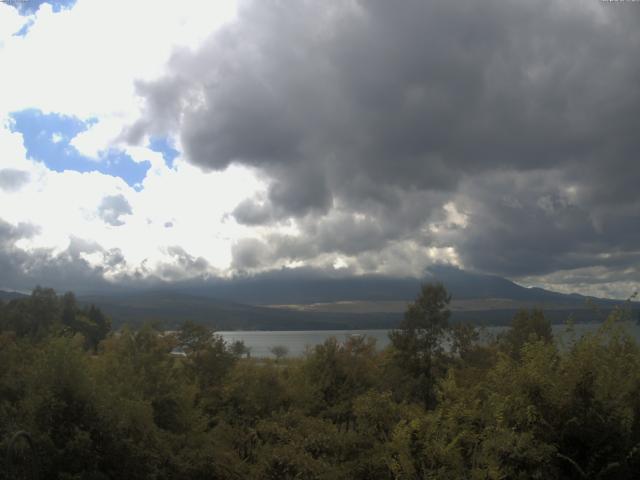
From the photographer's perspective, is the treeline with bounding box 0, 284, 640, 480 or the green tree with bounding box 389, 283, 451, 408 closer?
the treeline with bounding box 0, 284, 640, 480

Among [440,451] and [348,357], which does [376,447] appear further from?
[348,357]

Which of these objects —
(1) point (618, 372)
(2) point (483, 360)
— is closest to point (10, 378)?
(1) point (618, 372)

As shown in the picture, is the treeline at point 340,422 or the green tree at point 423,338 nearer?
the treeline at point 340,422

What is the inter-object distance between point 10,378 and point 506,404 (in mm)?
17665

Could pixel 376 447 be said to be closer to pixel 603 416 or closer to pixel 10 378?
pixel 603 416

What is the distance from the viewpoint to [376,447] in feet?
51.0

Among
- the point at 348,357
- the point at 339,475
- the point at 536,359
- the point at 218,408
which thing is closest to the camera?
the point at 536,359

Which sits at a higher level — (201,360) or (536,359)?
(536,359)

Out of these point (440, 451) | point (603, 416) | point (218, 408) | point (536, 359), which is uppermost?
point (536, 359)

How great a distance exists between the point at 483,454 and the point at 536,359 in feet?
7.19

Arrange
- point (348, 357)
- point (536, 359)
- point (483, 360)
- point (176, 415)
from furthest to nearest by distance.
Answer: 1. point (483, 360)
2. point (348, 357)
3. point (176, 415)
4. point (536, 359)

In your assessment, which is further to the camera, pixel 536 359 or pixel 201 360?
pixel 201 360

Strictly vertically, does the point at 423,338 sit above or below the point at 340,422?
above

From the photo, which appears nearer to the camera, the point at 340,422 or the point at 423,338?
the point at 340,422
